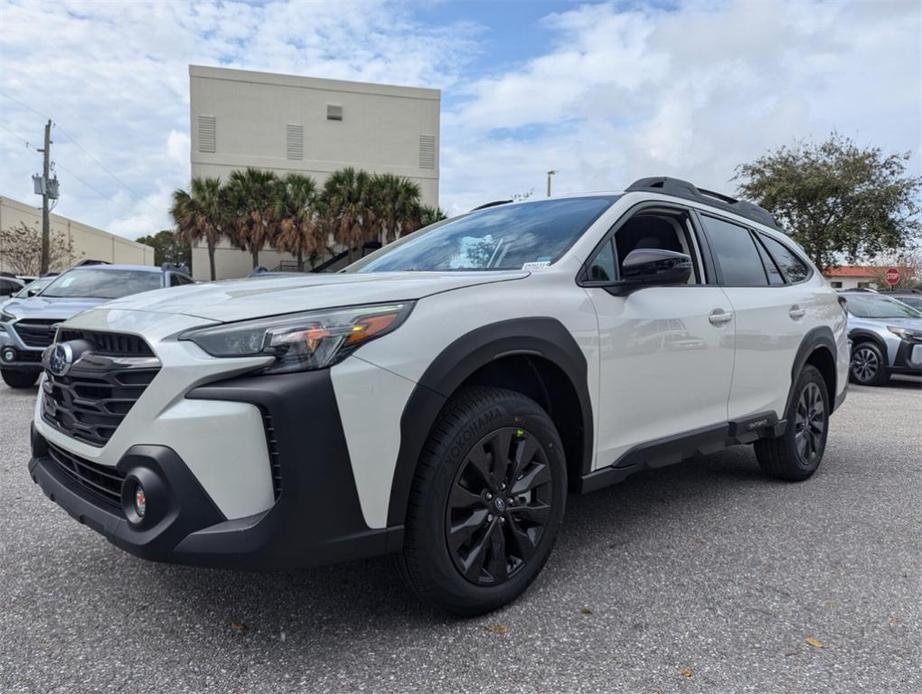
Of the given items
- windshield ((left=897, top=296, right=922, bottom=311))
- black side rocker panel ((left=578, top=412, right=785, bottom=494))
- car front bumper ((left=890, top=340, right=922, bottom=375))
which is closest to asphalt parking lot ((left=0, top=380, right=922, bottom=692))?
black side rocker panel ((left=578, top=412, right=785, bottom=494))

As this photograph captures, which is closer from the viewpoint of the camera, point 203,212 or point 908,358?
point 908,358

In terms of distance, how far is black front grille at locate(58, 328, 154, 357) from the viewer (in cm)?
220

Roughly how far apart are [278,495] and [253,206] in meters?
26.6

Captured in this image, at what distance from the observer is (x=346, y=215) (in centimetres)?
2672

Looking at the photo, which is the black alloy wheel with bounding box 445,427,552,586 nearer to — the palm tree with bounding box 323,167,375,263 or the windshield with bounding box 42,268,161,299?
the windshield with bounding box 42,268,161,299

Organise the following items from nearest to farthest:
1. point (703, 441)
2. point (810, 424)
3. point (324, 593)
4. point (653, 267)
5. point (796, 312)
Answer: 1. point (324, 593)
2. point (653, 267)
3. point (703, 441)
4. point (796, 312)
5. point (810, 424)

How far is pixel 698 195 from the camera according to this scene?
3.92 meters

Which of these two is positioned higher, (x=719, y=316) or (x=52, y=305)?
(x=719, y=316)

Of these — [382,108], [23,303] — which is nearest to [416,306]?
[23,303]

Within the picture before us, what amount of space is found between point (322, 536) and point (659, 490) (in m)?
2.79

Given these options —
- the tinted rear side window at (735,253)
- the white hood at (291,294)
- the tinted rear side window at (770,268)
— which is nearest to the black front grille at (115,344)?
the white hood at (291,294)

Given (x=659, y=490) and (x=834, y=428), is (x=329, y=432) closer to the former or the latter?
(x=659, y=490)

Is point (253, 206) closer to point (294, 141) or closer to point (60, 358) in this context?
point (294, 141)

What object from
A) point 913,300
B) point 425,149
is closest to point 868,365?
point 913,300
